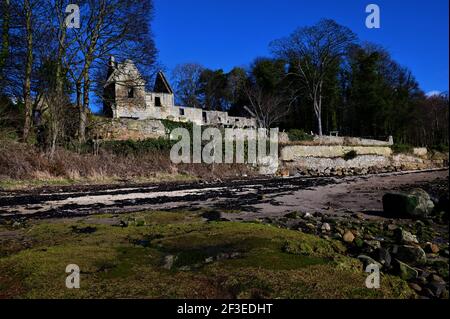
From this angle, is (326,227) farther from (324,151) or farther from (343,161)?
(343,161)

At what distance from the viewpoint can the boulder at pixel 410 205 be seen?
10477 millimetres

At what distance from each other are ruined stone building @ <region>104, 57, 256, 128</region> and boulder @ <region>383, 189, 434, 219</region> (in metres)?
22.7

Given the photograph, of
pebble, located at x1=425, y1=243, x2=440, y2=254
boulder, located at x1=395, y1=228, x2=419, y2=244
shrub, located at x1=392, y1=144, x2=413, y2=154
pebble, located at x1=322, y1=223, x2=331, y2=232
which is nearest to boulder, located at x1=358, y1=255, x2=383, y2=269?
pebble, located at x1=425, y1=243, x2=440, y2=254

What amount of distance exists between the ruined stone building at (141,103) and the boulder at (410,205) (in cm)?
2266

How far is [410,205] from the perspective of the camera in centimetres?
1056

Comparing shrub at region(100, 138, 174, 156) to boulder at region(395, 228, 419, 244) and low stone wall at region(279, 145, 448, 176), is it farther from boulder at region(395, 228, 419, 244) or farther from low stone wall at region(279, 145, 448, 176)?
boulder at region(395, 228, 419, 244)

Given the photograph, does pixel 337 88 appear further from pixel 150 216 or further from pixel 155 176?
pixel 150 216

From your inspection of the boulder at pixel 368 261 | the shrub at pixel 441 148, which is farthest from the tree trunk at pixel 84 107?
the shrub at pixel 441 148

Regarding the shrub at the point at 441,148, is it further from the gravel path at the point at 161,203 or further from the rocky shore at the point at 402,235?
the rocky shore at the point at 402,235

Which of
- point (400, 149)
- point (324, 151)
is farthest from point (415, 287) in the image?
point (400, 149)

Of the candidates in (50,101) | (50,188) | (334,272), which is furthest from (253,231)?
(50,101)

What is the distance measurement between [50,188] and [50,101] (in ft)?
24.4

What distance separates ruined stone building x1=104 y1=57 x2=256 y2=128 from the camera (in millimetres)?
29219

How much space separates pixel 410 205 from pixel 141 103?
29.0 metres
